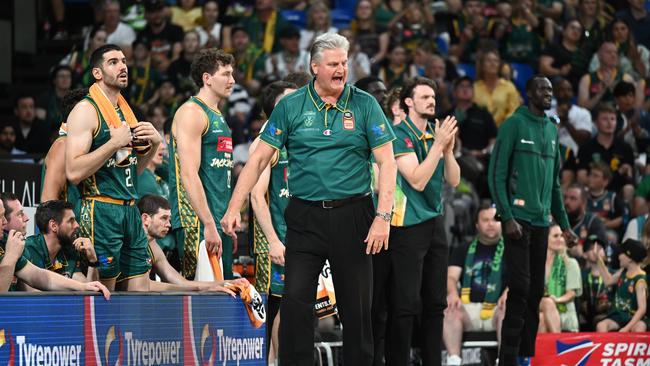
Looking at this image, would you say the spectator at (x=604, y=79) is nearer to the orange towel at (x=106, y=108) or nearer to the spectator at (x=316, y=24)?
the spectator at (x=316, y=24)

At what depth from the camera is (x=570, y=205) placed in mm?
14875

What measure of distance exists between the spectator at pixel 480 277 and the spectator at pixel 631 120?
15.8 feet

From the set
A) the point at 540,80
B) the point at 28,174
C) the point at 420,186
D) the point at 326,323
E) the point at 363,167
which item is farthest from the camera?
the point at 326,323

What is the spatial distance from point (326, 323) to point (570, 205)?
408 centimetres

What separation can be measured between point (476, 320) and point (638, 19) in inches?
310

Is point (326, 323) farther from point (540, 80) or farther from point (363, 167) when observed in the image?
point (363, 167)

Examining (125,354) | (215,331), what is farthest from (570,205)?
(125,354)

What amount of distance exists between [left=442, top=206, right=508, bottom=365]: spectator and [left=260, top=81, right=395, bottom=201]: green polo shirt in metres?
5.07

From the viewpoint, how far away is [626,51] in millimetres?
18219

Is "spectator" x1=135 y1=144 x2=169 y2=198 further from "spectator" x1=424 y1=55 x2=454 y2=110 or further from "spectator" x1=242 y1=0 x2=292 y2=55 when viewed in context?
"spectator" x1=242 y1=0 x2=292 y2=55

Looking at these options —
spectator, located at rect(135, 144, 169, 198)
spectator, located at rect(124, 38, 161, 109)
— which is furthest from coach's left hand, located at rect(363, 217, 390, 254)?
spectator, located at rect(124, 38, 161, 109)

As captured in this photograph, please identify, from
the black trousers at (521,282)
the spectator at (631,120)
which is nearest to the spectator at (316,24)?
the spectator at (631,120)

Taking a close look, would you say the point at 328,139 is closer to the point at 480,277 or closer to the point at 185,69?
the point at 480,277

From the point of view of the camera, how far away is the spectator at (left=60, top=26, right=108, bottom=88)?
58.3 feet
